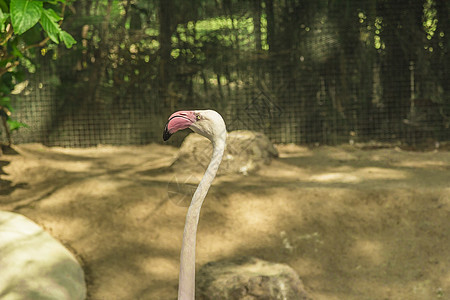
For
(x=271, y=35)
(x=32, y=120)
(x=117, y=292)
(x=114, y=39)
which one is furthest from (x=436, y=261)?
(x=32, y=120)

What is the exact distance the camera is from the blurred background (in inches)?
225

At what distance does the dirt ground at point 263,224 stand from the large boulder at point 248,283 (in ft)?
1.48

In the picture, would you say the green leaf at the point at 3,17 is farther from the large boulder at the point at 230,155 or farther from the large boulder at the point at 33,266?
the large boulder at the point at 230,155

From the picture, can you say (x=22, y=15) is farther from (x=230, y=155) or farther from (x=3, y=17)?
(x=230, y=155)

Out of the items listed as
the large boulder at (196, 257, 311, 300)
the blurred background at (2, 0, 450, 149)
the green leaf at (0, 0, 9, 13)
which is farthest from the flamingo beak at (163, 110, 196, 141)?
the blurred background at (2, 0, 450, 149)

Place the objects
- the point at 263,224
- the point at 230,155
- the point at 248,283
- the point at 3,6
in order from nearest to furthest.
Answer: the point at 248,283 → the point at 3,6 → the point at 263,224 → the point at 230,155

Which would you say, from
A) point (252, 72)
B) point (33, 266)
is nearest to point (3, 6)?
point (33, 266)

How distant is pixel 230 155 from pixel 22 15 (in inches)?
89.6

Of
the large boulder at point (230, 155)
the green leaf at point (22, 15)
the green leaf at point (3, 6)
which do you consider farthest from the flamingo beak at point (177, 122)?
the large boulder at point (230, 155)

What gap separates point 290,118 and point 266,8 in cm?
134

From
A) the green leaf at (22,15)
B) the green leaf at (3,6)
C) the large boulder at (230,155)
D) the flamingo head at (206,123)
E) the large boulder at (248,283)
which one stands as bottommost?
the large boulder at (248,283)

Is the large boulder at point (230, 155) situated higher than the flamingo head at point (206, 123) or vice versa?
the flamingo head at point (206, 123)

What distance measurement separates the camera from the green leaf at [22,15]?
287 centimetres

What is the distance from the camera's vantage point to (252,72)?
228 inches
